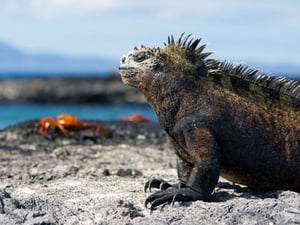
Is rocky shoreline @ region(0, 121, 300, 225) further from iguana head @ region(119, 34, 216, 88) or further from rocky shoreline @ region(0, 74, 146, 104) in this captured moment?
rocky shoreline @ region(0, 74, 146, 104)

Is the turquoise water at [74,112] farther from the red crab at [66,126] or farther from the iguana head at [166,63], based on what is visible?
the iguana head at [166,63]

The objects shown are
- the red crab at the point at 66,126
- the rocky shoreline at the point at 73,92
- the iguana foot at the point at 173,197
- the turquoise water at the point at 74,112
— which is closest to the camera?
the iguana foot at the point at 173,197

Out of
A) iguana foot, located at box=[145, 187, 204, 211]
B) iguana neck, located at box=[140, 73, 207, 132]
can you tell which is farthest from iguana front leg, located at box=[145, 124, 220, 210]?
iguana neck, located at box=[140, 73, 207, 132]

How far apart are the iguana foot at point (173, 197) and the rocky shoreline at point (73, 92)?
6871 cm

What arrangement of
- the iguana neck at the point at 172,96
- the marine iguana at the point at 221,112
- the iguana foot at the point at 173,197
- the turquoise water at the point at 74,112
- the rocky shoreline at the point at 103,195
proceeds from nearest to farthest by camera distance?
the rocky shoreline at the point at 103,195, the iguana foot at the point at 173,197, the marine iguana at the point at 221,112, the iguana neck at the point at 172,96, the turquoise water at the point at 74,112

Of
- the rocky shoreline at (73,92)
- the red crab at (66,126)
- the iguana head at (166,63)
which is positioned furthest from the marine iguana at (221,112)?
the rocky shoreline at (73,92)

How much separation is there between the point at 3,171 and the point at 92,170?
42.1 inches

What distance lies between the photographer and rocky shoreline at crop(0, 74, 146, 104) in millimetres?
78562

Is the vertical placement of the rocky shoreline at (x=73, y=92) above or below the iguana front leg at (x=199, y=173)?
below

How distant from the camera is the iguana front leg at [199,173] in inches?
252

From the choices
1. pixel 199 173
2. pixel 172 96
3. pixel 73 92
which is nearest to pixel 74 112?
pixel 73 92

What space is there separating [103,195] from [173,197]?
3.17 feet

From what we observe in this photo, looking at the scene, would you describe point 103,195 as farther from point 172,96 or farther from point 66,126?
point 66,126

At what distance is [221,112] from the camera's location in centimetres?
668
